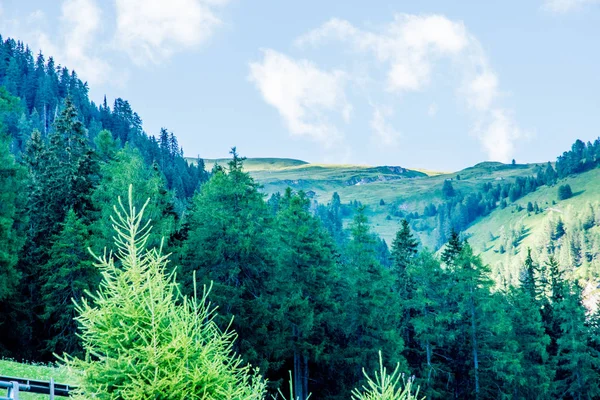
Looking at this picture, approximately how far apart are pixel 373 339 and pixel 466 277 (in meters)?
12.6

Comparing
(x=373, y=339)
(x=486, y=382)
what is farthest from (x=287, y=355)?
(x=486, y=382)

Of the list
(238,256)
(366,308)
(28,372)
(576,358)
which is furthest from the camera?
(576,358)

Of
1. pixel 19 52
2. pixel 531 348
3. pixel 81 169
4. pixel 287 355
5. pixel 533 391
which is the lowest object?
pixel 533 391

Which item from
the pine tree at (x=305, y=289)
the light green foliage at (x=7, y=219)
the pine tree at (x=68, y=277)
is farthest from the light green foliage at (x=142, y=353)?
the pine tree at (x=68, y=277)

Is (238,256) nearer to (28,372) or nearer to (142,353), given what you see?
(28,372)

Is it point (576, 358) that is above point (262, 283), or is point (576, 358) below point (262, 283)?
below

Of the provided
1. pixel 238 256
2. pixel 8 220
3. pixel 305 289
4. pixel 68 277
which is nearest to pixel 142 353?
pixel 238 256

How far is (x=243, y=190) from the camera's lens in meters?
31.2

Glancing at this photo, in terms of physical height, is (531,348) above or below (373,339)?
below

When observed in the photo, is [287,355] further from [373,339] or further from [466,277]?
[466,277]

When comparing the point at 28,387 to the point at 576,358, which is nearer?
the point at 28,387

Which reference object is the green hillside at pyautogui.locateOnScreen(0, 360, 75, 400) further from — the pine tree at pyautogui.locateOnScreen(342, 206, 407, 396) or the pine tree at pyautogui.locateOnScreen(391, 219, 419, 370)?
the pine tree at pyautogui.locateOnScreen(391, 219, 419, 370)

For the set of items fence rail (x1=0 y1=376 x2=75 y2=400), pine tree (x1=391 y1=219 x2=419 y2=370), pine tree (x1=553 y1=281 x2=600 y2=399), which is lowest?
pine tree (x1=553 y1=281 x2=600 y2=399)

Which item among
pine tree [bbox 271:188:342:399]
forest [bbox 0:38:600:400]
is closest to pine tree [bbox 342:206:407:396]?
forest [bbox 0:38:600:400]
